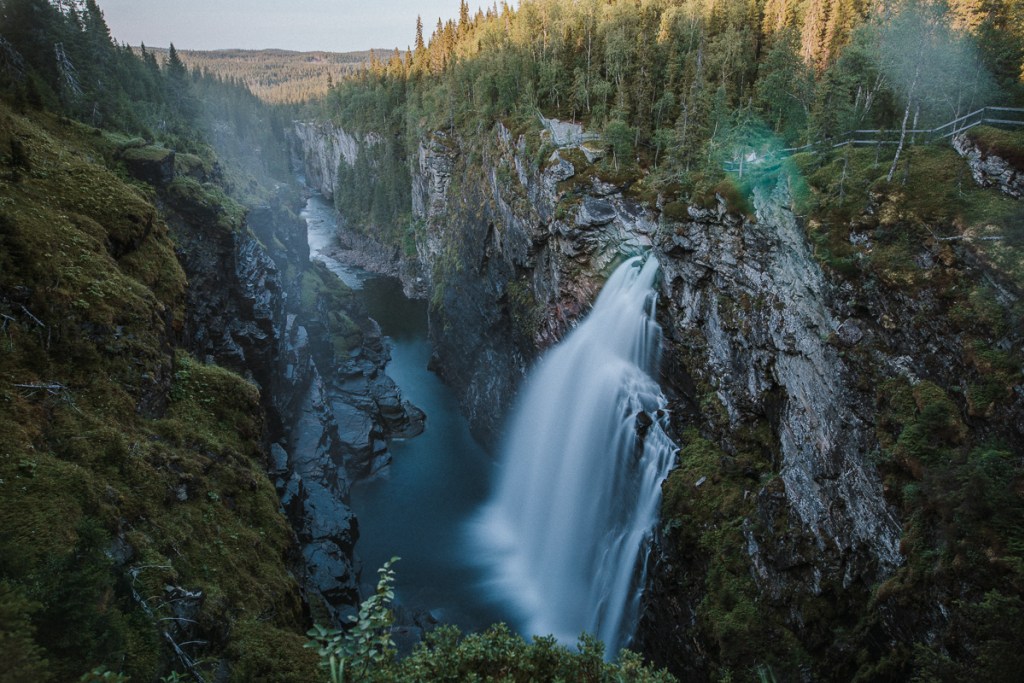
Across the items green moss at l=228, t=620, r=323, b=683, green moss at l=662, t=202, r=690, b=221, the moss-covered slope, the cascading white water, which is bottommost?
the cascading white water

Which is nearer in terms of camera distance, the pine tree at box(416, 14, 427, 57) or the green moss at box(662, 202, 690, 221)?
the green moss at box(662, 202, 690, 221)

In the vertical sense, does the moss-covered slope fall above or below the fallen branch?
below

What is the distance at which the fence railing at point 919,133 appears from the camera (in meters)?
20.8

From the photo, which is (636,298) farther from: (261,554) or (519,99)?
(519,99)

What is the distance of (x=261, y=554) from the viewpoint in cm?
1919

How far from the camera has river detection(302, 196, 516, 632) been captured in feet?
101

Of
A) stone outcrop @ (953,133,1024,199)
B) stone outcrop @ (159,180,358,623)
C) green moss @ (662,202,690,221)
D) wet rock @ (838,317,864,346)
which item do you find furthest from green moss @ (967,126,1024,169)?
stone outcrop @ (159,180,358,623)

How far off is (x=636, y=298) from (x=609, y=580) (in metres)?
14.6

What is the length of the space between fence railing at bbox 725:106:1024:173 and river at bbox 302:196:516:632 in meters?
26.0

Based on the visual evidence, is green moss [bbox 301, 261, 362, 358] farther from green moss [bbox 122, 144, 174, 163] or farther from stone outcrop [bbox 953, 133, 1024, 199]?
stone outcrop [bbox 953, 133, 1024, 199]

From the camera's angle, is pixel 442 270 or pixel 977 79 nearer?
pixel 977 79

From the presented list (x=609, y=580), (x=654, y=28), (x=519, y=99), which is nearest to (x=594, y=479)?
(x=609, y=580)

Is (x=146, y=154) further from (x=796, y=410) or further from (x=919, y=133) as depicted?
(x=919, y=133)

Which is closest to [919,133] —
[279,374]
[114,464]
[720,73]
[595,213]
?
[595,213]
